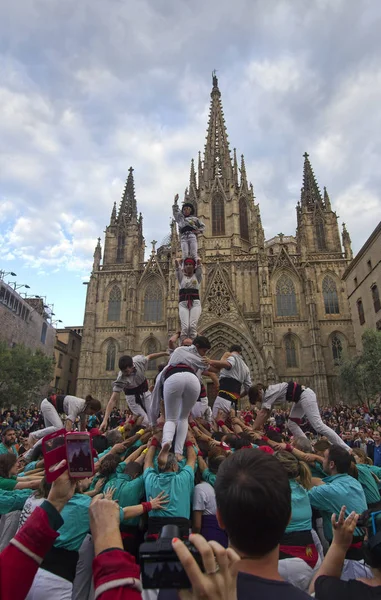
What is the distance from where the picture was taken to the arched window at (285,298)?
38031 mm

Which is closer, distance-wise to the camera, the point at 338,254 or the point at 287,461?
the point at 287,461

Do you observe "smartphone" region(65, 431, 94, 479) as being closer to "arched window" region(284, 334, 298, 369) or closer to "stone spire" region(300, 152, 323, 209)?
"arched window" region(284, 334, 298, 369)

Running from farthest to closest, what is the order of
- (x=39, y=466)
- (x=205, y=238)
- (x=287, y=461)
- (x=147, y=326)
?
(x=205, y=238) < (x=147, y=326) < (x=39, y=466) < (x=287, y=461)

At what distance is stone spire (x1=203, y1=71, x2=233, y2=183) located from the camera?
155 feet

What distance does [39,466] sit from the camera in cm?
567

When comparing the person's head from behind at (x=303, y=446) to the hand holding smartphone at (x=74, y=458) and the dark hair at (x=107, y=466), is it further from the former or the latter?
the hand holding smartphone at (x=74, y=458)

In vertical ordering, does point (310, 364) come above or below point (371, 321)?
below

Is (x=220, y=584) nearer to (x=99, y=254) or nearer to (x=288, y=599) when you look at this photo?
(x=288, y=599)

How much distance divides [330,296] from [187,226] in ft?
107

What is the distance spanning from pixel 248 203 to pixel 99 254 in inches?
755

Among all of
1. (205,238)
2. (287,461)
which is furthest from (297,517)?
(205,238)

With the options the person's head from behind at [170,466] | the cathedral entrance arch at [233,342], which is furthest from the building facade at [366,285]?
the person's head from behind at [170,466]

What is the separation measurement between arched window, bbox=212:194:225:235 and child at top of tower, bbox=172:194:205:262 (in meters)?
34.9

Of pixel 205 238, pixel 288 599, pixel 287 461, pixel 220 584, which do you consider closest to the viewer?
pixel 220 584
